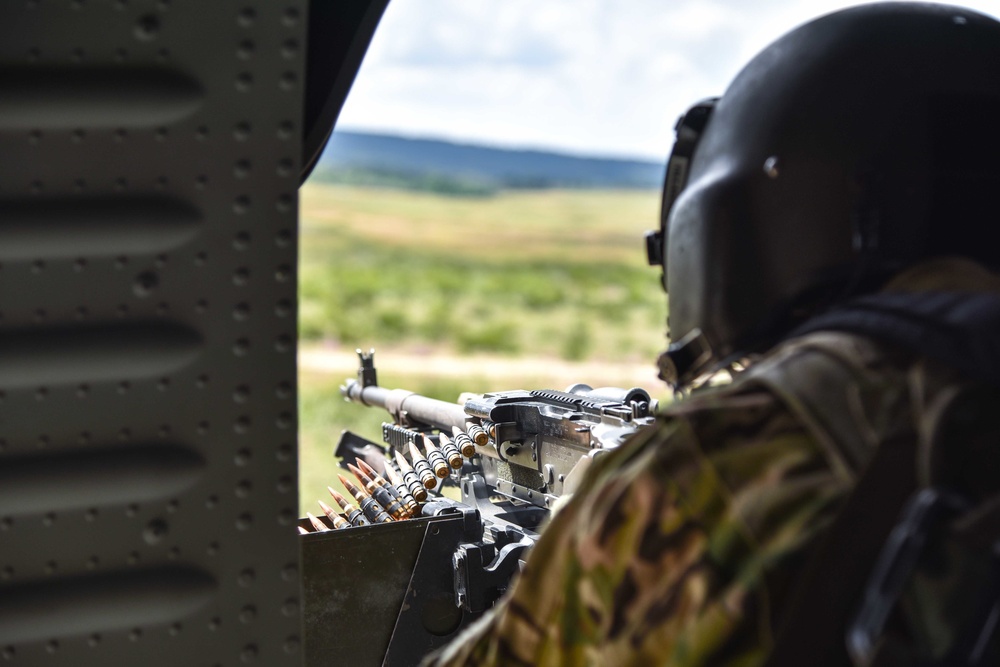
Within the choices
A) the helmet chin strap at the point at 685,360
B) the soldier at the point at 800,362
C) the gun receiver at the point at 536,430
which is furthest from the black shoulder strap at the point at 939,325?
the gun receiver at the point at 536,430

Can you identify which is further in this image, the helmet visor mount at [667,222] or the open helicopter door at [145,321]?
the helmet visor mount at [667,222]

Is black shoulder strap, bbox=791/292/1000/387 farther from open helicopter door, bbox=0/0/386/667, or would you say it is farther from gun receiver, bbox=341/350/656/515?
gun receiver, bbox=341/350/656/515

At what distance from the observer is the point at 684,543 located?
4.03ft

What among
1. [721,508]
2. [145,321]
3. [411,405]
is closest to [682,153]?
[721,508]

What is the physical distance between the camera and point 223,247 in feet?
4.47

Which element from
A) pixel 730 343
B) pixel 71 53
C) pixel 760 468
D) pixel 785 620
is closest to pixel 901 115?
pixel 730 343

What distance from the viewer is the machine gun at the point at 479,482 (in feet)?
9.75

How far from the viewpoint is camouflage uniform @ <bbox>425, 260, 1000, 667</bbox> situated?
1.17 m

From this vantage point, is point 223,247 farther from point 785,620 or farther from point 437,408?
point 437,408

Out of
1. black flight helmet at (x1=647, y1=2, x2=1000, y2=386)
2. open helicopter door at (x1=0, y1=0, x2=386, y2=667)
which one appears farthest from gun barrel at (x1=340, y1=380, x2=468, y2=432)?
open helicopter door at (x1=0, y1=0, x2=386, y2=667)

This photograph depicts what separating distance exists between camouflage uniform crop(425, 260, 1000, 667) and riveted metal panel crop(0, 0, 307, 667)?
0.42 m

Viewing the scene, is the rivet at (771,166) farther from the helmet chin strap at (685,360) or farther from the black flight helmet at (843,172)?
the helmet chin strap at (685,360)

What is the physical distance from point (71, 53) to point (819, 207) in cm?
105

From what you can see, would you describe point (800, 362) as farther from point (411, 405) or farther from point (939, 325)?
point (411, 405)
